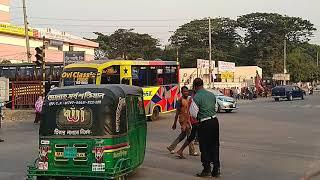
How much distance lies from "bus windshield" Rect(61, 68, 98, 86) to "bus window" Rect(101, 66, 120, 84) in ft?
1.74

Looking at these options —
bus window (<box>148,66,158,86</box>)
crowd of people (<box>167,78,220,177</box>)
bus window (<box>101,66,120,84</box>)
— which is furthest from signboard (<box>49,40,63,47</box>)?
crowd of people (<box>167,78,220,177</box>)

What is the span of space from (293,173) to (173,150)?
3.71 metres

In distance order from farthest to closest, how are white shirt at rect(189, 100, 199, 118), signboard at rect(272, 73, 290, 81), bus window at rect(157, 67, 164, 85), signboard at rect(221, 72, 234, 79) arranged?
signboard at rect(272, 73, 290, 81) < signboard at rect(221, 72, 234, 79) < bus window at rect(157, 67, 164, 85) < white shirt at rect(189, 100, 199, 118)

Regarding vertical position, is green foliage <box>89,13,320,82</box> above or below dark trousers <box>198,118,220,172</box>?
above

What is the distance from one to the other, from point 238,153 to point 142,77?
1236 cm

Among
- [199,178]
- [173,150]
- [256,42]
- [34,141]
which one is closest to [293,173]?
[199,178]

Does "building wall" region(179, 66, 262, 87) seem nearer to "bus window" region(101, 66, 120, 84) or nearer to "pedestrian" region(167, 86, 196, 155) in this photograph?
"bus window" region(101, 66, 120, 84)

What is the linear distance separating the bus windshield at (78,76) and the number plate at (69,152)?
14711 mm

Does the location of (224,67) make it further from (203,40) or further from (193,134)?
(193,134)

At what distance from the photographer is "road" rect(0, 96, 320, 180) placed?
35.0 feet

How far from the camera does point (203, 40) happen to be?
3858 inches

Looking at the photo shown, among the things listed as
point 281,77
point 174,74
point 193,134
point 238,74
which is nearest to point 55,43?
point 238,74

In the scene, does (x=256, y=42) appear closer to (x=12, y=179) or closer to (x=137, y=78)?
(x=137, y=78)

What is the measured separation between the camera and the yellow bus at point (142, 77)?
23844 mm
